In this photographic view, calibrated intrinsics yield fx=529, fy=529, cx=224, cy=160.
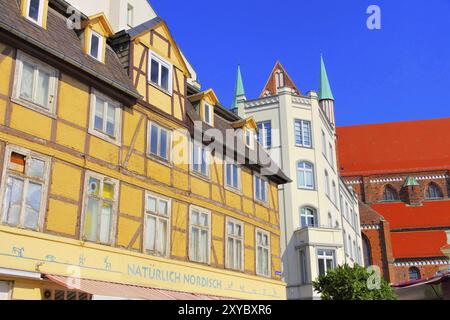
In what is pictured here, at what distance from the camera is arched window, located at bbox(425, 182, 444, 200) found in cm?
5916

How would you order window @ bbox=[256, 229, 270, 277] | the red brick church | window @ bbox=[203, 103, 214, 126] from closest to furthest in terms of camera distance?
window @ bbox=[203, 103, 214, 126] < window @ bbox=[256, 229, 270, 277] < the red brick church

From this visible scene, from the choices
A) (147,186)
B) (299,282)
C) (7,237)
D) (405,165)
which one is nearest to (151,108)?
(147,186)

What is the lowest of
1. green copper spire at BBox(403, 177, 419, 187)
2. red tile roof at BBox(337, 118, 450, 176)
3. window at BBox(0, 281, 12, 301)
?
window at BBox(0, 281, 12, 301)

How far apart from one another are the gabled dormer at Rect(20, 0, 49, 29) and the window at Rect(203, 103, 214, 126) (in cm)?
723

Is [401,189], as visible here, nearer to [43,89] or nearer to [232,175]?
[232,175]

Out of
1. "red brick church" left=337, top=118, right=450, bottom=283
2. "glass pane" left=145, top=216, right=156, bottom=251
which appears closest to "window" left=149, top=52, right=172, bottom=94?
"glass pane" left=145, top=216, right=156, bottom=251

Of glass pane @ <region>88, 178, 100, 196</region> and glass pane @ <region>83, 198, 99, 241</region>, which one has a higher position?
glass pane @ <region>88, 178, 100, 196</region>

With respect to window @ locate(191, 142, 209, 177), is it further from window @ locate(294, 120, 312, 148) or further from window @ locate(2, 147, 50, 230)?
window @ locate(294, 120, 312, 148)

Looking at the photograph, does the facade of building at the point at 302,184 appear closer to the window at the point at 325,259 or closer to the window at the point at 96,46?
the window at the point at 325,259

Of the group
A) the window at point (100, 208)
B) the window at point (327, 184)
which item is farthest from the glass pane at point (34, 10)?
the window at point (327, 184)

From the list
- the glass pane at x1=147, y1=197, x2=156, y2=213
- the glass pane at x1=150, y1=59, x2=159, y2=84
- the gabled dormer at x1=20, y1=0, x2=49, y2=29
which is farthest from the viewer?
the glass pane at x1=150, y1=59, x2=159, y2=84

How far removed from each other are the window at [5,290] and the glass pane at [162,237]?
481 centimetres

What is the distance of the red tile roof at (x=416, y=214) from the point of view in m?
55.3
